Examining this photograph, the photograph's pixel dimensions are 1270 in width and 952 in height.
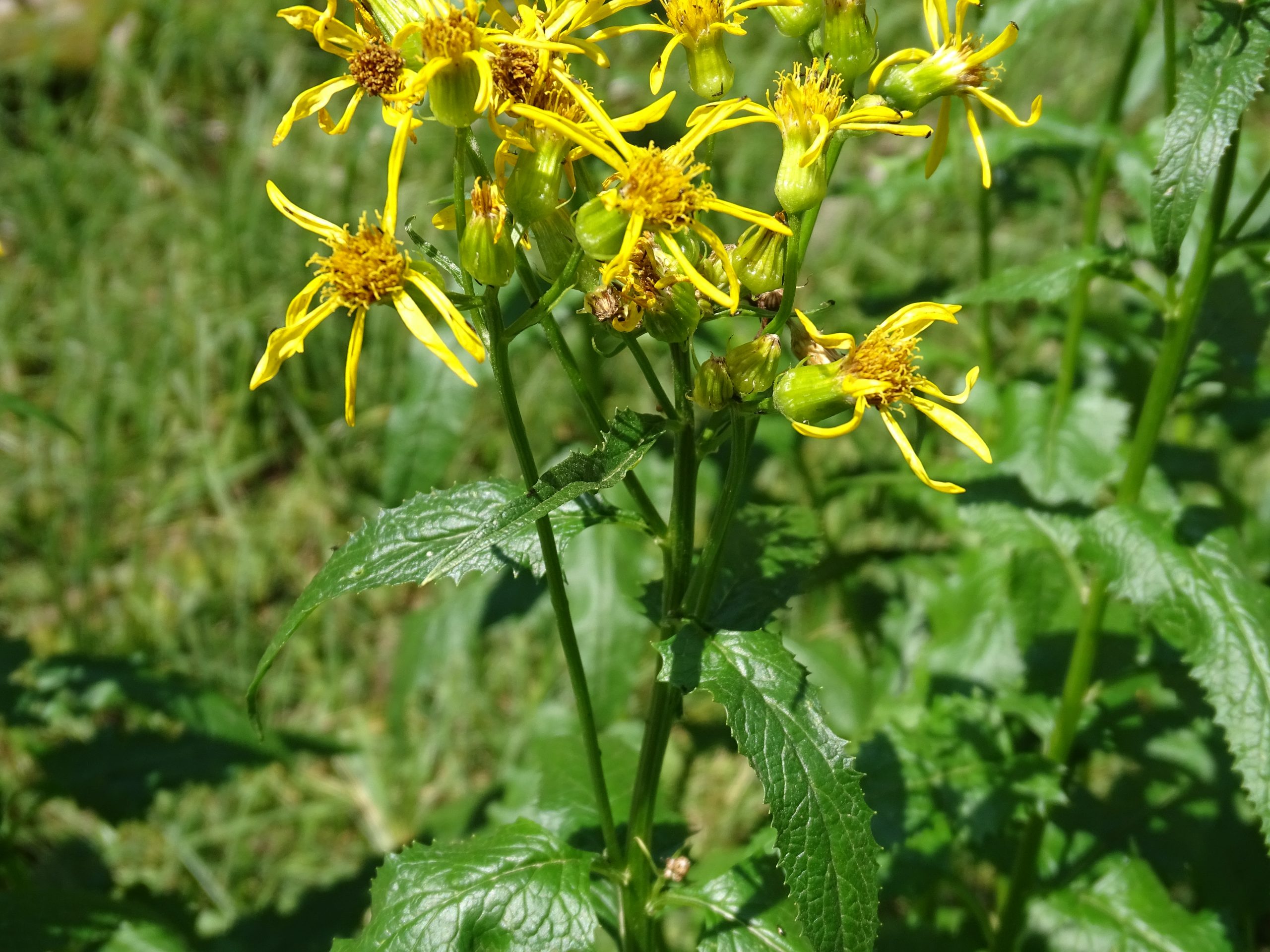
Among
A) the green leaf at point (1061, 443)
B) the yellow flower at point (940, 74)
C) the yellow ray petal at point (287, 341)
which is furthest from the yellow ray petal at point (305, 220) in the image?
the green leaf at point (1061, 443)

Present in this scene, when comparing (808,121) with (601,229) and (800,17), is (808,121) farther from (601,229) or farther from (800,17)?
(601,229)

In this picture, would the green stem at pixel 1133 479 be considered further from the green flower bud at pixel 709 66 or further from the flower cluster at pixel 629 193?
the green flower bud at pixel 709 66

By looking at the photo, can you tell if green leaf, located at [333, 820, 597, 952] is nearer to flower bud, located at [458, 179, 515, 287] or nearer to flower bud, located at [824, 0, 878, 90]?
flower bud, located at [458, 179, 515, 287]

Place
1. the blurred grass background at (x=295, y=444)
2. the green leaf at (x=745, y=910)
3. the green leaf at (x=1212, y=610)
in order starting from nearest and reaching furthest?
1. the green leaf at (x=745, y=910)
2. the green leaf at (x=1212, y=610)
3. the blurred grass background at (x=295, y=444)

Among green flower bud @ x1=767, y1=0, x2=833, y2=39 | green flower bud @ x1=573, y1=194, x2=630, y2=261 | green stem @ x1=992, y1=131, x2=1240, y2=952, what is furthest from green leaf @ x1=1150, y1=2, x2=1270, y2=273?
green flower bud @ x1=573, y1=194, x2=630, y2=261

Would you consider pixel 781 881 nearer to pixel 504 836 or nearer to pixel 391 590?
pixel 504 836

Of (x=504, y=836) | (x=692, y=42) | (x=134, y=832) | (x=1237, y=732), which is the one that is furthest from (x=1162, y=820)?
(x=134, y=832)
